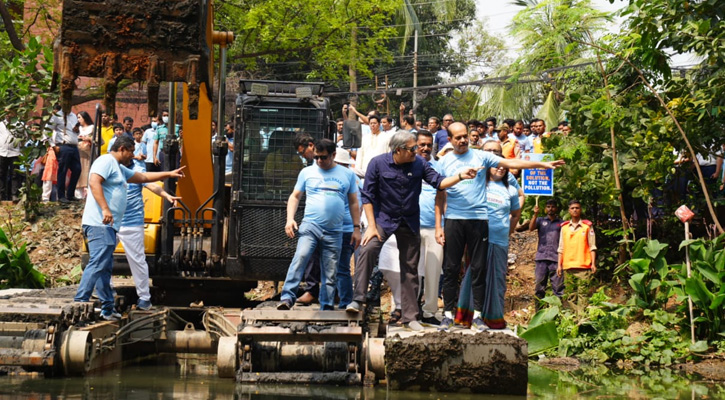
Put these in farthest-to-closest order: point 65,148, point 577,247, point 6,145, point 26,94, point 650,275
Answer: point 65,148, point 6,145, point 26,94, point 577,247, point 650,275

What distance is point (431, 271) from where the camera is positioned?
1123 cm

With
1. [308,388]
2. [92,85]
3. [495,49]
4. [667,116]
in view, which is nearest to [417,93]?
[495,49]

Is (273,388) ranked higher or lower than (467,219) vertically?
lower

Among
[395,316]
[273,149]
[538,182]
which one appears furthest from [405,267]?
[538,182]

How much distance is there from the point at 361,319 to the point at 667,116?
20.8ft

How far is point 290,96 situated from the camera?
12.6 meters

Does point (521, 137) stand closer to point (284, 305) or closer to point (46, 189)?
point (46, 189)

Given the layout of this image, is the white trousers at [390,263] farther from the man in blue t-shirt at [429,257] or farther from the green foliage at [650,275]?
the green foliage at [650,275]

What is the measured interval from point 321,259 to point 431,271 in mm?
1228

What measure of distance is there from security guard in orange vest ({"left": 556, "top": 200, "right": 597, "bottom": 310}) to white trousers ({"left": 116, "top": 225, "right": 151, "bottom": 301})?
6039 millimetres

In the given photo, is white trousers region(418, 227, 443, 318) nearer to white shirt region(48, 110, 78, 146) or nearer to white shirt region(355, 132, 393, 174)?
white shirt region(355, 132, 393, 174)

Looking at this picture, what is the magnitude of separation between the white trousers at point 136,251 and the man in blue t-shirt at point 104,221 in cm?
60

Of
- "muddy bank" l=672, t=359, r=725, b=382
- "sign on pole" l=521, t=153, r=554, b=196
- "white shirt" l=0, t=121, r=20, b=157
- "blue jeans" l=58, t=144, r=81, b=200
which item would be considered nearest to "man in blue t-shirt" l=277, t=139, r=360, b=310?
"muddy bank" l=672, t=359, r=725, b=382

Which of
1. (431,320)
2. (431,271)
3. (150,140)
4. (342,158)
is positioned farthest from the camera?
(150,140)
